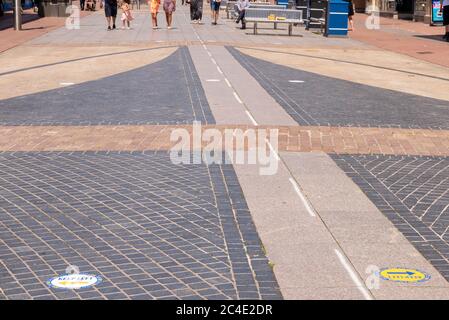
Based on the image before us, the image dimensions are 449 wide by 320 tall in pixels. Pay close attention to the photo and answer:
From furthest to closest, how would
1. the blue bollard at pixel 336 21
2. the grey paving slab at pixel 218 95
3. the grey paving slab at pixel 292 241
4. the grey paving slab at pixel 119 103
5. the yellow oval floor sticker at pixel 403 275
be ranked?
the blue bollard at pixel 336 21
the grey paving slab at pixel 218 95
the grey paving slab at pixel 119 103
the yellow oval floor sticker at pixel 403 275
the grey paving slab at pixel 292 241

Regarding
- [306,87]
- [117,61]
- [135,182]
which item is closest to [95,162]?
[135,182]

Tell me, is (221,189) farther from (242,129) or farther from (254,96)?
(254,96)

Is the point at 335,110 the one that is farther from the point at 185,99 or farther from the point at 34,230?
the point at 34,230

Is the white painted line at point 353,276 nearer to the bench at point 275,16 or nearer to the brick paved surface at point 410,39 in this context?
the brick paved surface at point 410,39

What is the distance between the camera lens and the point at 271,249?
261 inches

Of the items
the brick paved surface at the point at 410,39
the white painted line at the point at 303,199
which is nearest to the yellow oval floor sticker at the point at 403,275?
the white painted line at the point at 303,199

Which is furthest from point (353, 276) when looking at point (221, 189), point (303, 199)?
point (221, 189)

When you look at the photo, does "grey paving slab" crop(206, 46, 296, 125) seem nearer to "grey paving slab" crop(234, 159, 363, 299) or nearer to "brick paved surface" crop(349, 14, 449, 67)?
"grey paving slab" crop(234, 159, 363, 299)

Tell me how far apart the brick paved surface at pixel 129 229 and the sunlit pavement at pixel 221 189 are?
0.08ft

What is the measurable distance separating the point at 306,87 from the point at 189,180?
8.13m

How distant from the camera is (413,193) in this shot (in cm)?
862

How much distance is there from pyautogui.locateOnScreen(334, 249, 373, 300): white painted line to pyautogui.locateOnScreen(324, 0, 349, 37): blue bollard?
1010 inches

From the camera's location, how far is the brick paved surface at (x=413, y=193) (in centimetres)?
698

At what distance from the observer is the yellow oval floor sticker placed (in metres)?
6.02
